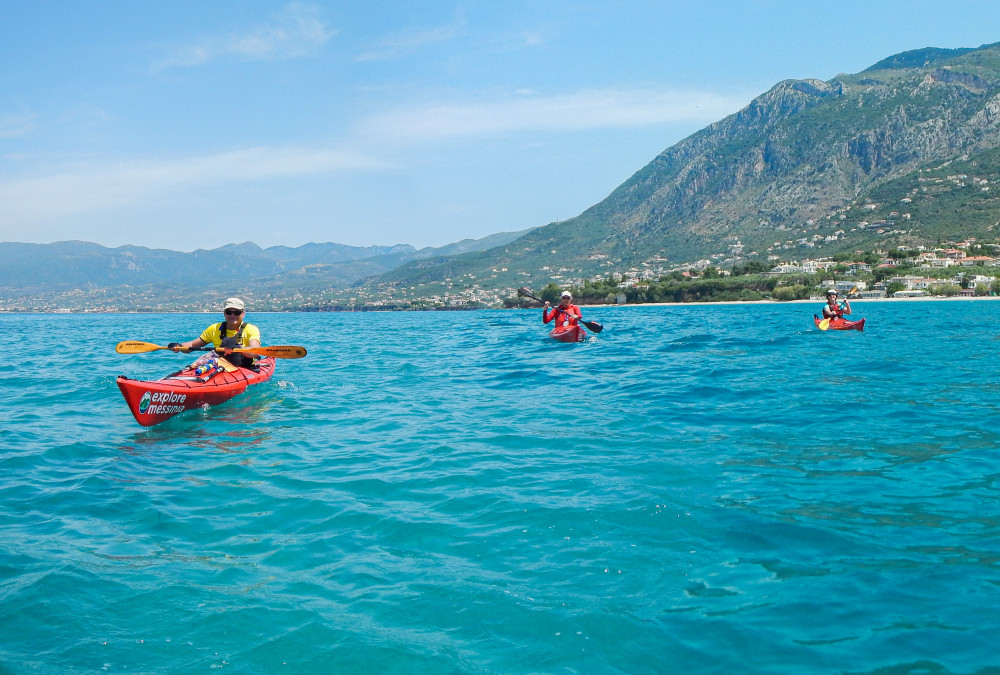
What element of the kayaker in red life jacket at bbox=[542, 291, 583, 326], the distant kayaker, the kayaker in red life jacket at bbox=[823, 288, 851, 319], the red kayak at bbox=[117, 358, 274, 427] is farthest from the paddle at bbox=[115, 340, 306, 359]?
the kayaker in red life jacket at bbox=[823, 288, 851, 319]

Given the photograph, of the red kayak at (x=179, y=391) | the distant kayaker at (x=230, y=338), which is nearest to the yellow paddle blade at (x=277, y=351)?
the distant kayaker at (x=230, y=338)

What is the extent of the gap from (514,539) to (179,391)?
942 cm

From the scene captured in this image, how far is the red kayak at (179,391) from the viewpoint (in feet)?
38.3

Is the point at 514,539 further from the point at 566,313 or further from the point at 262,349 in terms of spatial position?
the point at 566,313

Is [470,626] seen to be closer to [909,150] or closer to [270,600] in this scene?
[270,600]

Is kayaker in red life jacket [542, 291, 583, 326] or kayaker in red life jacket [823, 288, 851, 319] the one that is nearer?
kayaker in red life jacket [542, 291, 583, 326]

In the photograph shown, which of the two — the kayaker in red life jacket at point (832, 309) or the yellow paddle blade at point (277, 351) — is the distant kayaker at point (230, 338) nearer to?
the yellow paddle blade at point (277, 351)

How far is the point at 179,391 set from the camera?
12.7 m

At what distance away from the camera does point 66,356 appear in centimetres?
2997

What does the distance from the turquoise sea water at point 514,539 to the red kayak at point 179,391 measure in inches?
16.8

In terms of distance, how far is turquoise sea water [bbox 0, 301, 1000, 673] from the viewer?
4.25 metres

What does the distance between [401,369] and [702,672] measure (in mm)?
19007

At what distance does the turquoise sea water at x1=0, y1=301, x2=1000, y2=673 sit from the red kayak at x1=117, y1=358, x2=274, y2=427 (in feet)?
1.40

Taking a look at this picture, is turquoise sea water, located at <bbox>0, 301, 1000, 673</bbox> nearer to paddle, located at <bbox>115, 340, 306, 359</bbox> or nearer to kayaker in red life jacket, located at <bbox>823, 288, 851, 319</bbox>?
paddle, located at <bbox>115, 340, 306, 359</bbox>
